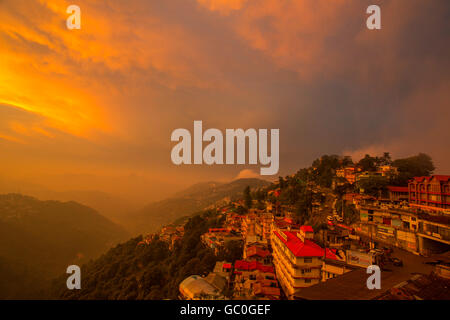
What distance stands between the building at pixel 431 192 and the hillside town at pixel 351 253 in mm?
53

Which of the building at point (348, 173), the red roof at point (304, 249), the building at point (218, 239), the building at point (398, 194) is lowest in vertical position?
the building at point (218, 239)

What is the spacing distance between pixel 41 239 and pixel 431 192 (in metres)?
91.6

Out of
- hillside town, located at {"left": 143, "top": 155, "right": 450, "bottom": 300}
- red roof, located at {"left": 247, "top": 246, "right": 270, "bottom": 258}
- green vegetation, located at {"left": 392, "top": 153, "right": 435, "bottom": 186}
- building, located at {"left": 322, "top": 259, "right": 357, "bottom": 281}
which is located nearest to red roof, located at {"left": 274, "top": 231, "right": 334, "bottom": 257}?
hillside town, located at {"left": 143, "top": 155, "right": 450, "bottom": 300}

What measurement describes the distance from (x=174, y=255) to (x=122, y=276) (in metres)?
9.73

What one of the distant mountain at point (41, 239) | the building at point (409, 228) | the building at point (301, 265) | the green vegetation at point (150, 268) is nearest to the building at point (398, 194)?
the building at point (409, 228)

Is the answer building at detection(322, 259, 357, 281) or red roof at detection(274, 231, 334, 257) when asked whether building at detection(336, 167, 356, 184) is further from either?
building at detection(322, 259, 357, 281)

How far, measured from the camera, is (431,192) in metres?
15.5

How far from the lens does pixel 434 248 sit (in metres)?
11.0

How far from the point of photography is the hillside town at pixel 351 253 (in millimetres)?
5809

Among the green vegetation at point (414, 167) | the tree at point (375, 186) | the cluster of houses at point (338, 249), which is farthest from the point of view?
the green vegetation at point (414, 167)

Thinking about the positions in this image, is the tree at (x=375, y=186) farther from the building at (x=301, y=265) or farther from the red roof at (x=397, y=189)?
the building at (x=301, y=265)

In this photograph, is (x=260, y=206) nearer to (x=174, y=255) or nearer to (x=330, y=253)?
(x=174, y=255)
